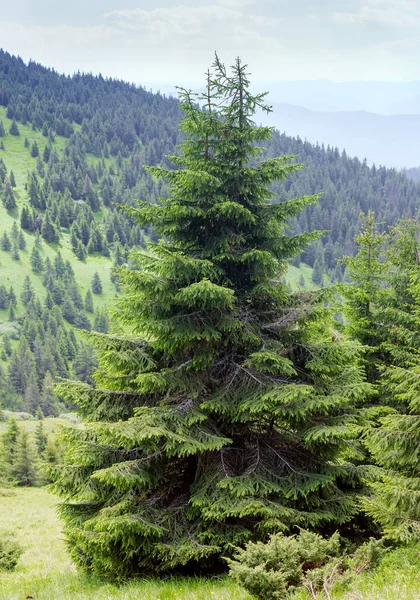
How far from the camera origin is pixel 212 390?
1088 centimetres

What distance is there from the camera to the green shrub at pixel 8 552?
13.7m

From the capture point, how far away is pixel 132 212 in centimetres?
1082

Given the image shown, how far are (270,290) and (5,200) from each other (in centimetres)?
20308

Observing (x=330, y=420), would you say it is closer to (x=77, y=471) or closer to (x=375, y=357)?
(x=77, y=471)

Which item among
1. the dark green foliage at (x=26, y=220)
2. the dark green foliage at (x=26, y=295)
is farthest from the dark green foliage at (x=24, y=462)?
the dark green foliage at (x=26, y=220)

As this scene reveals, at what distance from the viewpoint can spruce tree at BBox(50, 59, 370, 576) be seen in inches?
371

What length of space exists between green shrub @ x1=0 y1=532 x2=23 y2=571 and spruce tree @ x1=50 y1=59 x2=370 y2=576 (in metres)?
3.60

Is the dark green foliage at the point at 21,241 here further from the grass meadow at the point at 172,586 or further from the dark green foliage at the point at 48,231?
the grass meadow at the point at 172,586

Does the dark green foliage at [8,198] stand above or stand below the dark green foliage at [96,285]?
above

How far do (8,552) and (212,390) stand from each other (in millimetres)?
8664

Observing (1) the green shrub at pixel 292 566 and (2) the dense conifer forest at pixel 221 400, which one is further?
(2) the dense conifer forest at pixel 221 400

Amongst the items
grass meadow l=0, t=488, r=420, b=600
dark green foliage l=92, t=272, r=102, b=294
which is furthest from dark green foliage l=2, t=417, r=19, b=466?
dark green foliage l=92, t=272, r=102, b=294

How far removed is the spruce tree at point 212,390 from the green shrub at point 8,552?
3597 mm

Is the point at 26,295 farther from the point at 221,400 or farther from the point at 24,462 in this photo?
the point at 221,400
